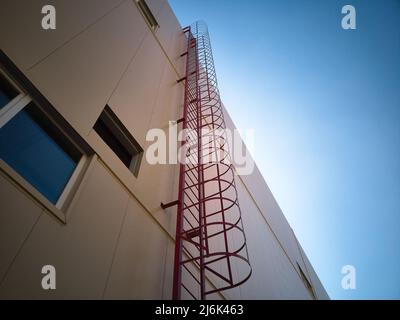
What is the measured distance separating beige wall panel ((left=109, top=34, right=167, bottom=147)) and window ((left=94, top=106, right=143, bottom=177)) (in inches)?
2.9

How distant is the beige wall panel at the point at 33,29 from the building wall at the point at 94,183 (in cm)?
1

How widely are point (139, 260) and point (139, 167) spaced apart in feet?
4.02

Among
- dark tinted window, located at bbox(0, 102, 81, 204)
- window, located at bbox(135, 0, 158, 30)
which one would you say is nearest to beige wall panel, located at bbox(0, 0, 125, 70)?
dark tinted window, located at bbox(0, 102, 81, 204)

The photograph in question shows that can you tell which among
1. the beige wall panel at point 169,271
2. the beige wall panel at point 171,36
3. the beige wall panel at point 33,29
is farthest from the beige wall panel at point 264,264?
the beige wall panel at point 33,29

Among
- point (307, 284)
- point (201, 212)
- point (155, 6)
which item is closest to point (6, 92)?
point (201, 212)

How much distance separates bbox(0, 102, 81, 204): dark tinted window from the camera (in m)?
2.13

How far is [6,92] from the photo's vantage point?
2.32 metres

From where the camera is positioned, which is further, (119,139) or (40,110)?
(119,139)

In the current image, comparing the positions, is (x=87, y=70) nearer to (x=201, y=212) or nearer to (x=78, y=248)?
(x=78, y=248)

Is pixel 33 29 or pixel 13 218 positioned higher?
pixel 33 29

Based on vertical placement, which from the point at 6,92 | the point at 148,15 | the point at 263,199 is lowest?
the point at 263,199

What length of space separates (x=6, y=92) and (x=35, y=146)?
1.72 feet

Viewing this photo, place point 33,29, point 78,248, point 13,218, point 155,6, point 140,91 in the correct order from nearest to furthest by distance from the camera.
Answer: point 13,218
point 78,248
point 33,29
point 140,91
point 155,6
